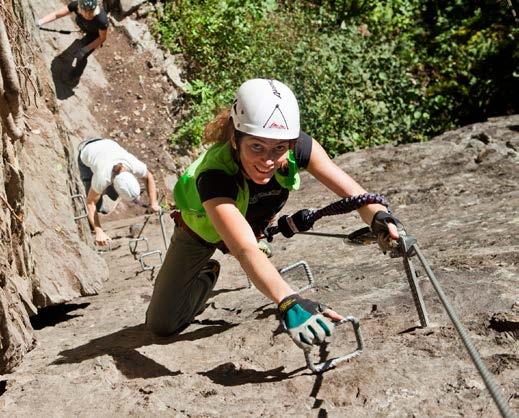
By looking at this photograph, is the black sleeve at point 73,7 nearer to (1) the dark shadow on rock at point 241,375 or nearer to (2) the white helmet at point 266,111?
(2) the white helmet at point 266,111

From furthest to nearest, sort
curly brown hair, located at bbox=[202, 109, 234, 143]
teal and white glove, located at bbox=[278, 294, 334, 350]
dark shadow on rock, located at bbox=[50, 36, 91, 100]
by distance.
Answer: dark shadow on rock, located at bbox=[50, 36, 91, 100], curly brown hair, located at bbox=[202, 109, 234, 143], teal and white glove, located at bbox=[278, 294, 334, 350]

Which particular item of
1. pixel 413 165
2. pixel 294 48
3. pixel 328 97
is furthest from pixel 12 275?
pixel 294 48

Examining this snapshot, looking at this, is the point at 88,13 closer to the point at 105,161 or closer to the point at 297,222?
the point at 105,161

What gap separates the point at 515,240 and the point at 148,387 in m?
2.61

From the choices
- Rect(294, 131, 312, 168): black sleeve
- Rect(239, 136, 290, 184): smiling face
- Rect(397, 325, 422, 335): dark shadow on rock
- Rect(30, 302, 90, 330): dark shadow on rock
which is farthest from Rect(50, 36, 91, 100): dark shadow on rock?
Rect(397, 325, 422, 335): dark shadow on rock

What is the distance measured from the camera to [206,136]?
3695 millimetres

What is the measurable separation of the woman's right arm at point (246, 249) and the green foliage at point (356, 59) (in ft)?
24.8

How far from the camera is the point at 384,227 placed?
3332 mm

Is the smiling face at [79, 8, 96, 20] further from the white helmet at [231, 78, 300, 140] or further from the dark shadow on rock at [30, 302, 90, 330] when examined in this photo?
the white helmet at [231, 78, 300, 140]

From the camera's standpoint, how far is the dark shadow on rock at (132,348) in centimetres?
373

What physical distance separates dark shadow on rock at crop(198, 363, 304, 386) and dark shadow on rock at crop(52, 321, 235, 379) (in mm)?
259

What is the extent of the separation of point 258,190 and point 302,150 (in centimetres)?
31

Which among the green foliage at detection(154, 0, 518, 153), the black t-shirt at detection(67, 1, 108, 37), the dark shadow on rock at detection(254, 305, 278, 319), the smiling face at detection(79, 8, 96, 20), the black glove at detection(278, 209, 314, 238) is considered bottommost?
the green foliage at detection(154, 0, 518, 153)

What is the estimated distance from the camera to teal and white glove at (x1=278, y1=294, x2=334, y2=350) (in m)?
2.74
